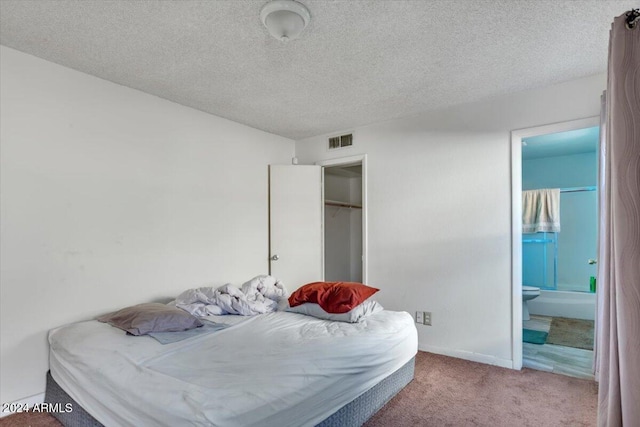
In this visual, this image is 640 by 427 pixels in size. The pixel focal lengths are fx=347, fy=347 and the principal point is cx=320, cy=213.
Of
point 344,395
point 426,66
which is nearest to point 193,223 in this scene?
point 344,395

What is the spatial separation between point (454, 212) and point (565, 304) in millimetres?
3025

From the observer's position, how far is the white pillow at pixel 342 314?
263 cm

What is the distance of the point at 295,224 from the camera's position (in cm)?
425

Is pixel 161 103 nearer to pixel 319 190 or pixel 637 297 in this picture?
pixel 319 190

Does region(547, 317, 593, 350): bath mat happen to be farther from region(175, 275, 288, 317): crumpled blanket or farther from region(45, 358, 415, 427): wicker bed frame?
region(175, 275, 288, 317): crumpled blanket

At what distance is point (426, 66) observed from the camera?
8.62ft

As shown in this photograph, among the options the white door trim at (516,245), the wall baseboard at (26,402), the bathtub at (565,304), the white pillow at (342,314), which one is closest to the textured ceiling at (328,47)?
the white door trim at (516,245)

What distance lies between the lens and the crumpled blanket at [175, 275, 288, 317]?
2822 millimetres

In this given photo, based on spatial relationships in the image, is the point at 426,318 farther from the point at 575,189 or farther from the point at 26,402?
the point at 575,189

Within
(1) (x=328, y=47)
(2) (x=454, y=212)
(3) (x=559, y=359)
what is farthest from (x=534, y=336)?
(1) (x=328, y=47)

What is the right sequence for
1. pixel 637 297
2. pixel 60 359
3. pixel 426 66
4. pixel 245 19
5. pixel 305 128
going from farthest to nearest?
1. pixel 305 128
2. pixel 426 66
3. pixel 60 359
4. pixel 245 19
5. pixel 637 297

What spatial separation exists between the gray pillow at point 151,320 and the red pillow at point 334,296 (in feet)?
2.82

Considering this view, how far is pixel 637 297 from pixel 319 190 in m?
3.50

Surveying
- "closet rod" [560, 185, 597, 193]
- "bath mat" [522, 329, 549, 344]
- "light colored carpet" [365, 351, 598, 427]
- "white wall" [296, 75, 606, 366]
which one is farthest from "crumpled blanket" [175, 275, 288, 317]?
"closet rod" [560, 185, 597, 193]
